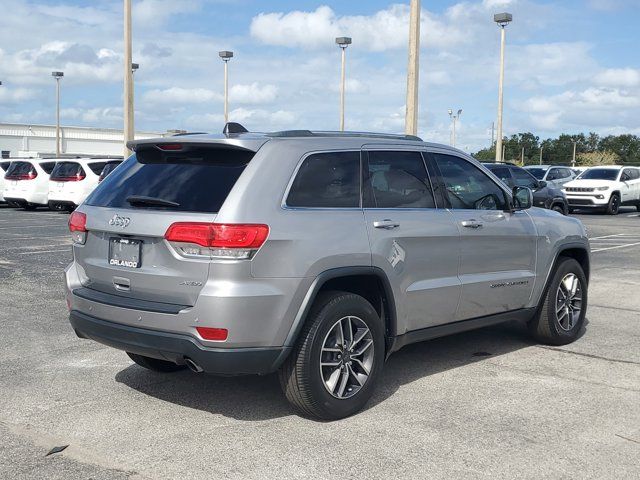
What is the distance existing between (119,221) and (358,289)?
62.7 inches

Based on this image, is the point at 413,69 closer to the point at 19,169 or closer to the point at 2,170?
the point at 19,169

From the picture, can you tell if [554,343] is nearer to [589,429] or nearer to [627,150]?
[589,429]

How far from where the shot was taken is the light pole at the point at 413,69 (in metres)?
15.7

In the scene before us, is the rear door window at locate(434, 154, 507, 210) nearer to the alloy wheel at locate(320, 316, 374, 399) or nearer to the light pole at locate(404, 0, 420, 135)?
the alloy wheel at locate(320, 316, 374, 399)

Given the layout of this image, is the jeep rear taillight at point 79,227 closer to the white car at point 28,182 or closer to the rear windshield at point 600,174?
the white car at point 28,182

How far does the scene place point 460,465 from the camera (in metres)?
4.31

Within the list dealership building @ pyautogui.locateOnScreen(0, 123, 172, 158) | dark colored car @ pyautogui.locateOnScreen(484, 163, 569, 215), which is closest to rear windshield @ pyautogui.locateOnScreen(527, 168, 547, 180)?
dark colored car @ pyautogui.locateOnScreen(484, 163, 569, 215)

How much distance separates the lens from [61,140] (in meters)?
68.3

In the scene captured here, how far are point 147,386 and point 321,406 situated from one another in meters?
1.51

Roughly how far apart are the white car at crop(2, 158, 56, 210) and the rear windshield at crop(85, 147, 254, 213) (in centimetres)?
2081

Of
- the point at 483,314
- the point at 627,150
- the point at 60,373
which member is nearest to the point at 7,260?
the point at 60,373

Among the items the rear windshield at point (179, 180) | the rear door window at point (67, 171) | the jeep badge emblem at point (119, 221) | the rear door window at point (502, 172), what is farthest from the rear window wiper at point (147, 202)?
the rear door window at point (67, 171)

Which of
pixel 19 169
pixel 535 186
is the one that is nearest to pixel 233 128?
pixel 535 186

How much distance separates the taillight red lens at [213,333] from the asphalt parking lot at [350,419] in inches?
24.0
